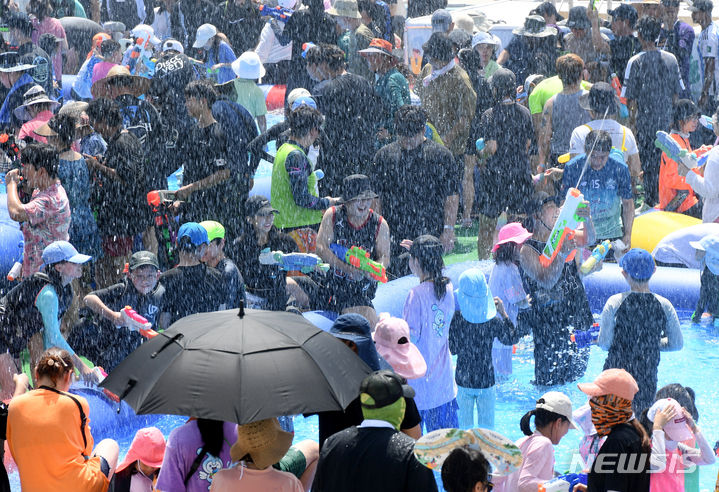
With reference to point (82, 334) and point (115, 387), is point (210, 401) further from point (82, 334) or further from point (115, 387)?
point (82, 334)

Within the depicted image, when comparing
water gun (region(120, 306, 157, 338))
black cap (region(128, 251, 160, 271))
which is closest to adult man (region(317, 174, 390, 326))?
black cap (region(128, 251, 160, 271))

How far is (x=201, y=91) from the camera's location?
7727 millimetres

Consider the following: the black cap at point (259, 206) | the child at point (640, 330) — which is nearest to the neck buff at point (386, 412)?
the child at point (640, 330)

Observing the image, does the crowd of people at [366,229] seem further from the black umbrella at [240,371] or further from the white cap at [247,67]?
the black umbrella at [240,371]

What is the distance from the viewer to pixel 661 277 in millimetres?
9234

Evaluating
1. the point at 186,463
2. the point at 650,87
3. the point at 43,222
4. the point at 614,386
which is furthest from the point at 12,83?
the point at 614,386

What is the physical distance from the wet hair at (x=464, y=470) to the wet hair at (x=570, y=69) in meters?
6.47

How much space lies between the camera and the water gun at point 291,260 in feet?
24.3

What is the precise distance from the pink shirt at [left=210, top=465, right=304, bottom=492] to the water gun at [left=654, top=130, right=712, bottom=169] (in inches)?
242

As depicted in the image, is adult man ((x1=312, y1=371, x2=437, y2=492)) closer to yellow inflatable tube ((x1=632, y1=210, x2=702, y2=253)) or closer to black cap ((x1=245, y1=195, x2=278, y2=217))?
black cap ((x1=245, y1=195, x2=278, y2=217))

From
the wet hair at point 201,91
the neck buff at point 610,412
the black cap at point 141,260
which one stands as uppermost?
the wet hair at point 201,91

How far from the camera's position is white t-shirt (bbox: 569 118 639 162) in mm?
8555

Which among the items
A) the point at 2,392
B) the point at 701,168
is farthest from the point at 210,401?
the point at 701,168

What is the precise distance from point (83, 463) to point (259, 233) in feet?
10.1
